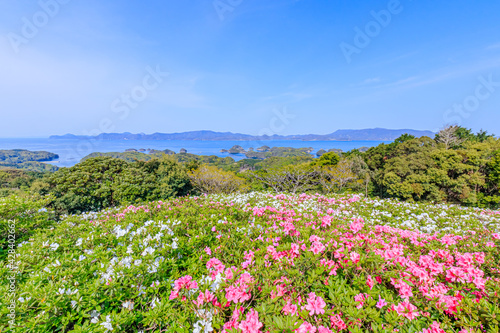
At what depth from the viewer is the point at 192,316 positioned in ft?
4.34

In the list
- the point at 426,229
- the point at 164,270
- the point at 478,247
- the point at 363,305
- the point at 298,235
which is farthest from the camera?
the point at 426,229

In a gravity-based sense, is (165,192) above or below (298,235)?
below

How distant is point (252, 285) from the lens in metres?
1.41

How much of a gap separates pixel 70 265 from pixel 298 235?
2.20 metres

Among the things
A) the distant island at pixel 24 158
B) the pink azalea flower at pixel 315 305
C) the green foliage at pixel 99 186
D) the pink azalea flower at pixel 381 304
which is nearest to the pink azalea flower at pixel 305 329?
the pink azalea flower at pixel 315 305

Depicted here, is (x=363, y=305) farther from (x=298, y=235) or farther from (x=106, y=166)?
(x=106, y=166)

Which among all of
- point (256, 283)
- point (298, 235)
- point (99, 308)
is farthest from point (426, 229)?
point (99, 308)

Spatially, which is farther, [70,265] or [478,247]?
[478,247]

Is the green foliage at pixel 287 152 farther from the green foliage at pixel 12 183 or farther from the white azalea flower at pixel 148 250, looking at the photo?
the white azalea flower at pixel 148 250

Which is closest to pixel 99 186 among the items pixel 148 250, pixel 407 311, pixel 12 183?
pixel 148 250

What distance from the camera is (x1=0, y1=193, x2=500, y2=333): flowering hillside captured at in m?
1.25

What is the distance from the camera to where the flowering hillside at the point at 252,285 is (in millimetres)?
1252
